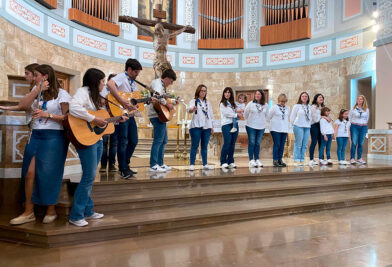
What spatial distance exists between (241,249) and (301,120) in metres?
3.81

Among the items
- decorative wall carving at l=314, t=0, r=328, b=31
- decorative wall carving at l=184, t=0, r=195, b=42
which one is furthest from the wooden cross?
decorative wall carving at l=314, t=0, r=328, b=31

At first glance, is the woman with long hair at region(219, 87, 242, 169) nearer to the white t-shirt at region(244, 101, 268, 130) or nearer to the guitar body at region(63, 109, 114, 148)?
the white t-shirt at region(244, 101, 268, 130)

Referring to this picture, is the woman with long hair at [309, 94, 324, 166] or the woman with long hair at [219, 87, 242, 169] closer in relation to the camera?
the woman with long hair at [219, 87, 242, 169]

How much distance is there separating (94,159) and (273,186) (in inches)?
100.0

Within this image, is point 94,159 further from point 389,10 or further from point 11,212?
point 389,10

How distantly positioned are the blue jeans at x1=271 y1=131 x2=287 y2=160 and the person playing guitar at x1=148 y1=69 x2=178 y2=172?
209 centimetres

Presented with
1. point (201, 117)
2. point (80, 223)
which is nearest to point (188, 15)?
point (201, 117)

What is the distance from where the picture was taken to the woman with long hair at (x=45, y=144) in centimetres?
284

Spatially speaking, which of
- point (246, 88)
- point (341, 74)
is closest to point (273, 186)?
point (341, 74)

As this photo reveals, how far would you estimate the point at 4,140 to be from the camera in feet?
11.1

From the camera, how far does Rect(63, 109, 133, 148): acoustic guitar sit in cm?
271

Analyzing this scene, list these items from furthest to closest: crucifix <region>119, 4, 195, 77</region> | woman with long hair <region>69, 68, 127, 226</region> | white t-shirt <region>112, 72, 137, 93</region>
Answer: crucifix <region>119, 4, 195, 77</region> → white t-shirt <region>112, 72, 137, 93</region> → woman with long hair <region>69, 68, 127, 226</region>

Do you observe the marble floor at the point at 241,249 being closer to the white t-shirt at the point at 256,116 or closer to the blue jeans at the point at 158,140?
the blue jeans at the point at 158,140

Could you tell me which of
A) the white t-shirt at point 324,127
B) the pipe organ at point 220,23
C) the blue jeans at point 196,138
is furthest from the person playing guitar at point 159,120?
the pipe organ at point 220,23
